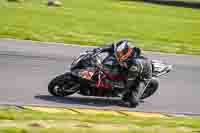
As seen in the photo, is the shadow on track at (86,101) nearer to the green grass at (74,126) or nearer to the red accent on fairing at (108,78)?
the red accent on fairing at (108,78)

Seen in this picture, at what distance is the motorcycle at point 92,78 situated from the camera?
1409 centimetres

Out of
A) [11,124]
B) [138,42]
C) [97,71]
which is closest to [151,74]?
[97,71]

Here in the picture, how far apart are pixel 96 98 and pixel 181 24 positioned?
22444mm

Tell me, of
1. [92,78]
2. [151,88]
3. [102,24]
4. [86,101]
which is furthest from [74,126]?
[102,24]

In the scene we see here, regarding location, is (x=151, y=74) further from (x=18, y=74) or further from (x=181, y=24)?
(x=181, y=24)

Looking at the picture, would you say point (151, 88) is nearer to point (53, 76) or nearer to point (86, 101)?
point (86, 101)

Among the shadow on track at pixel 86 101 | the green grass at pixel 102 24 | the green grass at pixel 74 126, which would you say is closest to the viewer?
the green grass at pixel 74 126

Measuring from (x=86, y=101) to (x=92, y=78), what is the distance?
569mm

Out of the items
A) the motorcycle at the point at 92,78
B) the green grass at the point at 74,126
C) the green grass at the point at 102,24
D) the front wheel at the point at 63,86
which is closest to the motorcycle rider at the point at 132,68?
the motorcycle at the point at 92,78

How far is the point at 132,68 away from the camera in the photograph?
14312 millimetres

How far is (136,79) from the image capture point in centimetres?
1451

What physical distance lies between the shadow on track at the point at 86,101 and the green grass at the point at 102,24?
10.2 meters

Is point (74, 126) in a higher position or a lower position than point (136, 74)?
lower

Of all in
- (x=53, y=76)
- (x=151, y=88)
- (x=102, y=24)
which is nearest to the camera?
(x=151, y=88)
